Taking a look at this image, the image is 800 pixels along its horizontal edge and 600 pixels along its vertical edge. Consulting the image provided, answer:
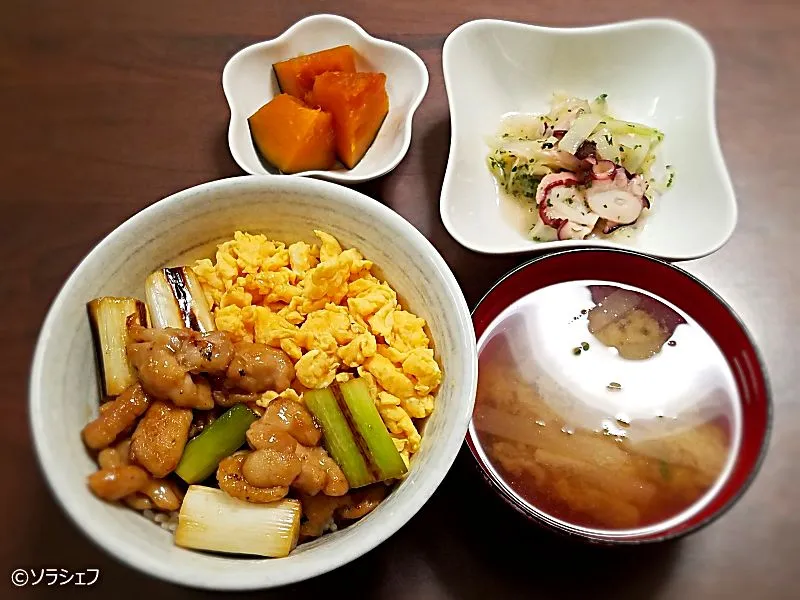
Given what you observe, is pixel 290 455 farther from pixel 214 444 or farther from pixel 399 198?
pixel 399 198

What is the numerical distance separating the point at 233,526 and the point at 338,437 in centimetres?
21

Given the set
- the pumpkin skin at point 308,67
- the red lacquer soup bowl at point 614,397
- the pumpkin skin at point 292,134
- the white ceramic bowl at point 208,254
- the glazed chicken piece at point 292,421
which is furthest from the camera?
the pumpkin skin at point 308,67

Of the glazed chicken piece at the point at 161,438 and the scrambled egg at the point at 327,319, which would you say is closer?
the glazed chicken piece at the point at 161,438

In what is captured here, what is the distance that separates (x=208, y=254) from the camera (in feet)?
4.21

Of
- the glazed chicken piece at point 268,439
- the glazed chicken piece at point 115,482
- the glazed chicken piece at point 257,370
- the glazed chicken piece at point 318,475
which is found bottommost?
the glazed chicken piece at point 318,475

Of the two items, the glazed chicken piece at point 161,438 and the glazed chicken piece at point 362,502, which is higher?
the glazed chicken piece at point 161,438

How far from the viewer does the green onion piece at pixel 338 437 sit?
109cm

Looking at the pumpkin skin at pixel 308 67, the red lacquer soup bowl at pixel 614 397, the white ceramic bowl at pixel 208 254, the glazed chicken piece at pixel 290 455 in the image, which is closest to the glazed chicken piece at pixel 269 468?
the glazed chicken piece at pixel 290 455

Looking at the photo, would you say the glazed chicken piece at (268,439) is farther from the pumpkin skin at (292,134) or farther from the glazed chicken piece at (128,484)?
the pumpkin skin at (292,134)

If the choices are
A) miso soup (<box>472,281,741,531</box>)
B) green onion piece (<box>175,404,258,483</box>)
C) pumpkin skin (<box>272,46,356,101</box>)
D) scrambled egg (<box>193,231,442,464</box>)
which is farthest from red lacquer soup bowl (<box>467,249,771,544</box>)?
pumpkin skin (<box>272,46,356,101</box>)

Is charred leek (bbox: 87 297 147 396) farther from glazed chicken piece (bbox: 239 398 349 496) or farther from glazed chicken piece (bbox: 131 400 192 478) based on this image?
glazed chicken piece (bbox: 239 398 349 496)

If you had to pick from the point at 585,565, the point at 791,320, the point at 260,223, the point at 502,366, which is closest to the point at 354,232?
the point at 260,223

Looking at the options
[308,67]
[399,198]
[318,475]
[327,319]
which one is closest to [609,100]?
[399,198]

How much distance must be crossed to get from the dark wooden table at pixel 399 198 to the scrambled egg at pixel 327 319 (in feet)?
1.16
